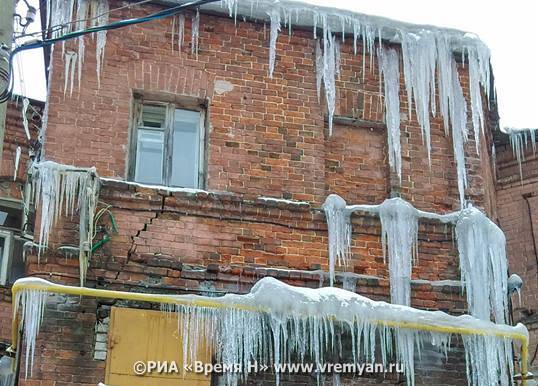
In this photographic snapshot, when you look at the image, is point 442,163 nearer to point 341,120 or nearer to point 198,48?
point 341,120

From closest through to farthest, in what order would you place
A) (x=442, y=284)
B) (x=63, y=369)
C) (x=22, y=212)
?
1. (x=63, y=369)
2. (x=442, y=284)
3. (x=22, y=212)

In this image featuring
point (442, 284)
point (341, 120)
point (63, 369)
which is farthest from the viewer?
point (341, 120)

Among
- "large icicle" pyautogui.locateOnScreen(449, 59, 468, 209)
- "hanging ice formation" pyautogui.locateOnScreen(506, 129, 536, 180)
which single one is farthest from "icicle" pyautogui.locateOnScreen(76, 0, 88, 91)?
"hanging ice formation" pyautogui.locateOnScreen(506, 129, 536, 180)

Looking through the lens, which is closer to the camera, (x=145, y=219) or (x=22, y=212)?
(x=145, y=219)

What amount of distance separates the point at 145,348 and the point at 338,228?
2484mm

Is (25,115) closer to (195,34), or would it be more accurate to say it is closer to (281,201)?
(195,34)

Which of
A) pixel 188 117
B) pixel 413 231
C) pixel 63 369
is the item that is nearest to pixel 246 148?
pixel 188 117

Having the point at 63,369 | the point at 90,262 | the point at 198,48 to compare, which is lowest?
the point at 63,369

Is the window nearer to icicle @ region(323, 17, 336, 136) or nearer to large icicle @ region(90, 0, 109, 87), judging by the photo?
large icicle @ region(90, 0, 109, 87)

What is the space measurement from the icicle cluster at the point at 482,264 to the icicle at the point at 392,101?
3.21 feet

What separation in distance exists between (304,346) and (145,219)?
2085 mm

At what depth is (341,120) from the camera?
9906 millimetres

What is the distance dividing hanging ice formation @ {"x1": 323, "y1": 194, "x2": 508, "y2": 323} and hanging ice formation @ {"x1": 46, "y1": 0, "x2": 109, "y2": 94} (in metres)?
3.08

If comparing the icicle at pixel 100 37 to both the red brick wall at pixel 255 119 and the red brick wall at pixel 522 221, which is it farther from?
the red brick wall at pixel 522 221
